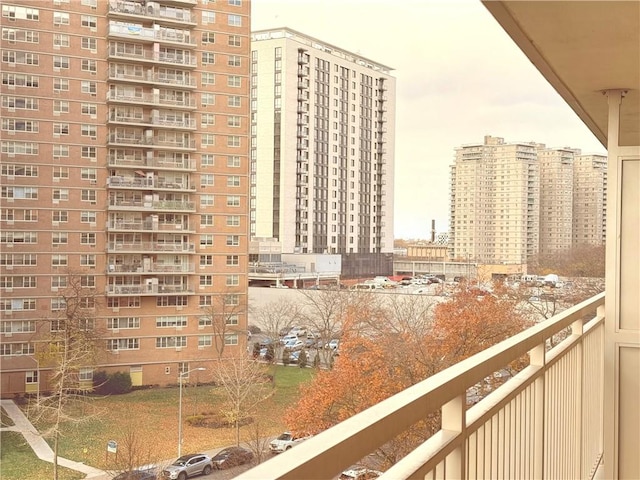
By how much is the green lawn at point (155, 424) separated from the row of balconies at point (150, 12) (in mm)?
3329

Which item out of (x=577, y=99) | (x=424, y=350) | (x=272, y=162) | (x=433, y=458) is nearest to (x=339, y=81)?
(x=272, y=162)

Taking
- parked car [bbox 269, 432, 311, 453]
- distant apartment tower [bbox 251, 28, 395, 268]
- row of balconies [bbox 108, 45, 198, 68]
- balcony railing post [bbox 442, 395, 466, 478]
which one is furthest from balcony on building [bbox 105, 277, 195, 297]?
balcony railing post [bbox 442, 395, 466, 478]

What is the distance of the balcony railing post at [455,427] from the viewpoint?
73 centimetres

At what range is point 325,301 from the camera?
21.4ft

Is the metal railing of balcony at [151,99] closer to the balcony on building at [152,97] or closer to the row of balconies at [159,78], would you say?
the balcony on building at [152,97]

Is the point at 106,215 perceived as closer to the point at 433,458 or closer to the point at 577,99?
the point at 577,99

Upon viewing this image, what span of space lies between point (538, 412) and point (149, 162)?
5.03 metres

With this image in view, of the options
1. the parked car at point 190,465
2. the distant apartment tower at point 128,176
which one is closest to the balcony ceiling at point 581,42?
the parked car at point 190,465

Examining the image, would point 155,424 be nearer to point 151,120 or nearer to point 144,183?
point 144,183

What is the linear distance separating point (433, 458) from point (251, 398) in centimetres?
541

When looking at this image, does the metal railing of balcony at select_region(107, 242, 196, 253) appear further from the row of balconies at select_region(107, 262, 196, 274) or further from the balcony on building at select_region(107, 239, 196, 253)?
the row of balconies at select_region(107, 262, 196, 274)

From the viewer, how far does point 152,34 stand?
236 inches

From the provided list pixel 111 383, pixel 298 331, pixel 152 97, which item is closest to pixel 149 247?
pixel 111 383

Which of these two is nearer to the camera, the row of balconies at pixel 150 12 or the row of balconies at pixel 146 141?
the row of balconies at pixel 146 141
